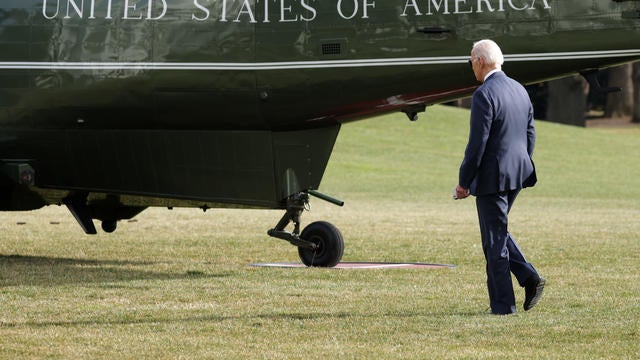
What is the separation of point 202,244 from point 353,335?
319 inches

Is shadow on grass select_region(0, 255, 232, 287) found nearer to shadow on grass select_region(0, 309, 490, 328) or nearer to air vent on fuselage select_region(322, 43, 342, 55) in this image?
air vent on fuselage select_region(322, 43, 342, 55)

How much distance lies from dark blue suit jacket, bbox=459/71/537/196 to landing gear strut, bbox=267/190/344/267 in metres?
3.93

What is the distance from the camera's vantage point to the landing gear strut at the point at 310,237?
488 inches

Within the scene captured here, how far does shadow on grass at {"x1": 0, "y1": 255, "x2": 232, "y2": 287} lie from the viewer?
11406 mm

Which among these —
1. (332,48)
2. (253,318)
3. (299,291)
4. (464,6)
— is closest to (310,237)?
(332,48)

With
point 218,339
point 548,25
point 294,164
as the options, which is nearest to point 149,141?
point 294,164

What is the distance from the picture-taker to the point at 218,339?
790cm

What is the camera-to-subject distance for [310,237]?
Answer: 12.8m

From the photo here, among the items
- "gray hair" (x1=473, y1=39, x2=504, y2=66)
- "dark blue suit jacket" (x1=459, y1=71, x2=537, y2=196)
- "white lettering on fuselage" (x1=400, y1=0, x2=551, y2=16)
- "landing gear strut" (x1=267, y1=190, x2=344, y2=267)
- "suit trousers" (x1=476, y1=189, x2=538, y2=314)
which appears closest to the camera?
"dark blue suit jacket" (x1=459, y1=71, x2=537, y2=196)

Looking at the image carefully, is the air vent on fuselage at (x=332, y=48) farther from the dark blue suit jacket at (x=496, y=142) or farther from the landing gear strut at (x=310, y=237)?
the dark blue suit jacket at (x=496, y=142)

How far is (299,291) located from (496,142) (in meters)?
2.52

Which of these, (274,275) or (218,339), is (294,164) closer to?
(274,275)

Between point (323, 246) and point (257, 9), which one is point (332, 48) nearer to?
point (257, 9)

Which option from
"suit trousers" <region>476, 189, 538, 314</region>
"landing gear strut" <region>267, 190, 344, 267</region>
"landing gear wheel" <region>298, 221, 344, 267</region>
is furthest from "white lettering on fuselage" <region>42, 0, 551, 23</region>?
"suit trousers" <region>476, 189, 538, 314</region>
